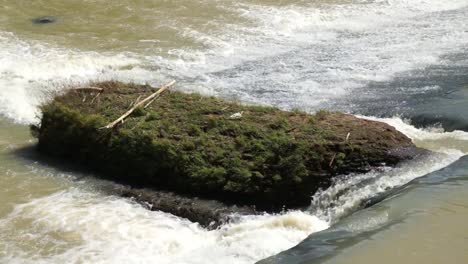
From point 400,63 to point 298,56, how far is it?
2523mm

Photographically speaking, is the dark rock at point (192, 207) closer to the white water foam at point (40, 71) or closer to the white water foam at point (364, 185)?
the white water foam at point (364, 185)

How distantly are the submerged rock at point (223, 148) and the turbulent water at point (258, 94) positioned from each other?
0.28 metres

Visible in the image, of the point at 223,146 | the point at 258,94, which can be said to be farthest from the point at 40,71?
the point at 223,146

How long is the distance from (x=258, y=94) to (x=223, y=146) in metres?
4.65

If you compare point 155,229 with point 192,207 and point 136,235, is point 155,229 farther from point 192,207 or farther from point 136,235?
point 192,207

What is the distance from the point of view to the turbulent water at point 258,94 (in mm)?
7312

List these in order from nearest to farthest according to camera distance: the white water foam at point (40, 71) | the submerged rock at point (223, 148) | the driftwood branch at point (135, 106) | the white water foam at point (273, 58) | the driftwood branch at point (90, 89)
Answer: the submerged rock at point (223, 148)
the driftwood branch at point (135, 106)
the driftwood branch at point (90, 89)
the white water foam at point (40, 71)
the white water foam at point (273, 58)

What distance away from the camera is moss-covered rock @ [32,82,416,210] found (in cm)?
834

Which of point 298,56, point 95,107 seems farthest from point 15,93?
point 298,56

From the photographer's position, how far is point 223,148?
8766mm

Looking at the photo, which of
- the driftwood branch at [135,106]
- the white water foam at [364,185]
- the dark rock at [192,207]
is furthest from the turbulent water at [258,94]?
the driftwood branch at [135,106]

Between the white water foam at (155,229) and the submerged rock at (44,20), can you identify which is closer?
the white water foam at (155,229)

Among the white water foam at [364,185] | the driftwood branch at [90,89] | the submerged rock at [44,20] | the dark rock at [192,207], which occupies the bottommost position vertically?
the dark rock at [192,207]

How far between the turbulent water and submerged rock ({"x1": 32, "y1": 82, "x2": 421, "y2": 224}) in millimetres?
282
